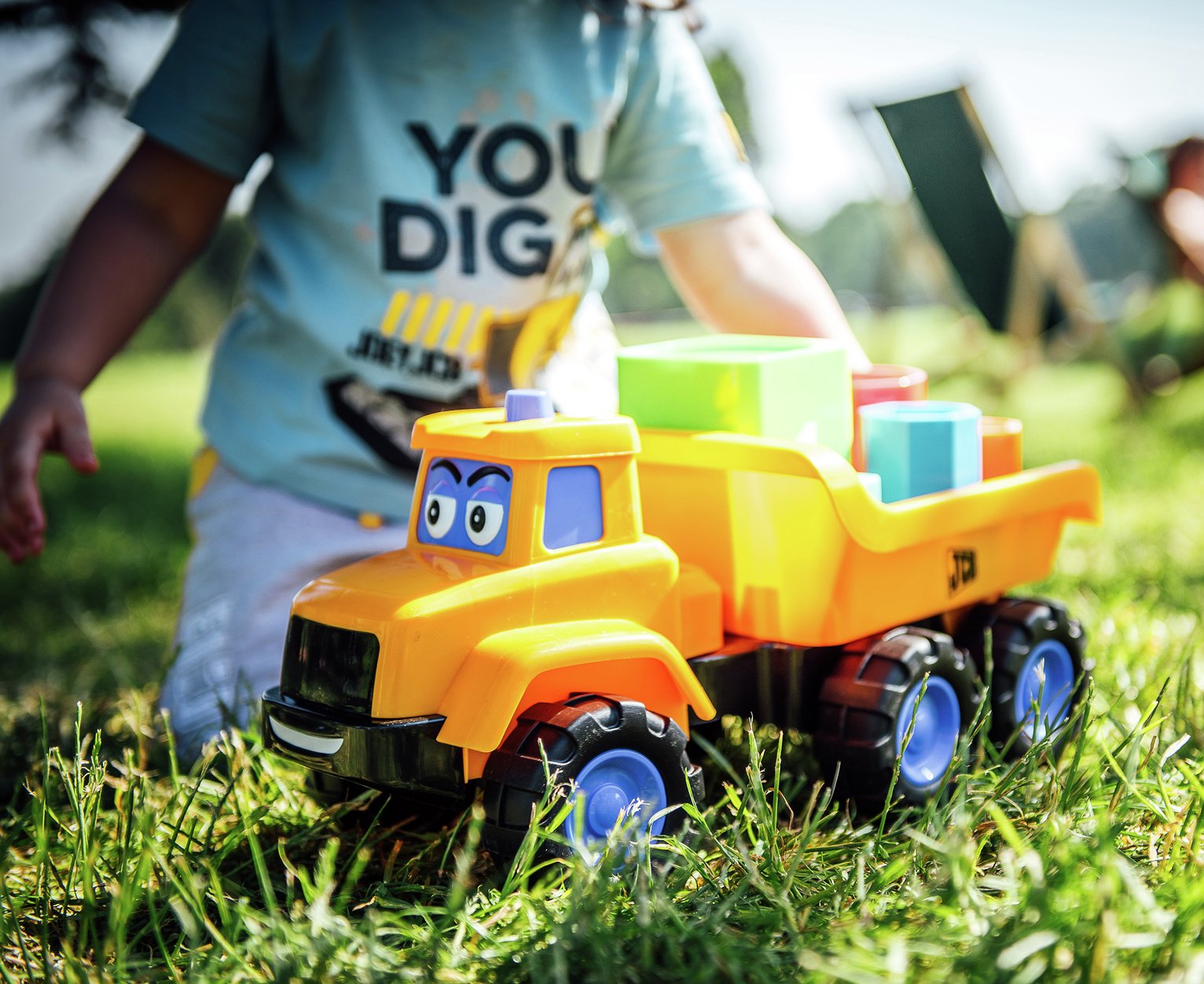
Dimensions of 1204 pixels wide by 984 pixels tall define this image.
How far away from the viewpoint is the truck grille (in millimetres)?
792

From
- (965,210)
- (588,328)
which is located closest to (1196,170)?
(965,210)

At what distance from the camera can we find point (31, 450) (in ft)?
3.31

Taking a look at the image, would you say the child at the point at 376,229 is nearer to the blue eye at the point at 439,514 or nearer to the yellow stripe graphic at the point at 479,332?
the yellow stripe graphic at the point at 479,332

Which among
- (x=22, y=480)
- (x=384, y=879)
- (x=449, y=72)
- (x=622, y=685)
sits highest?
(x=449, y=72)

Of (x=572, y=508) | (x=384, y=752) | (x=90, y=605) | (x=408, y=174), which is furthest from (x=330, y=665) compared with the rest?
(x=90, y=605)

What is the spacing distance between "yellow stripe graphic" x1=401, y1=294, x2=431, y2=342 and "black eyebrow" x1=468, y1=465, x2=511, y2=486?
459 mm

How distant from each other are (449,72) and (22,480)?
0.59m

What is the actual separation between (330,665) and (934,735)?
0.50 m

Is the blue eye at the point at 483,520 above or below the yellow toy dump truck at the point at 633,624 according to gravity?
above

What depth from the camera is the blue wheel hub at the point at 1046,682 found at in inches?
40.7

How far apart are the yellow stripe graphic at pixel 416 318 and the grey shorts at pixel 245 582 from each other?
8.5 inches

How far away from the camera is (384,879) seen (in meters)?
0.83

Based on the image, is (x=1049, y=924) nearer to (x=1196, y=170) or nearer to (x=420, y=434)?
(x=420, y=434)

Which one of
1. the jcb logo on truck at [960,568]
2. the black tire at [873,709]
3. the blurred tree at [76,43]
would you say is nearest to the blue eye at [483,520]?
the black tire at [873,709]
